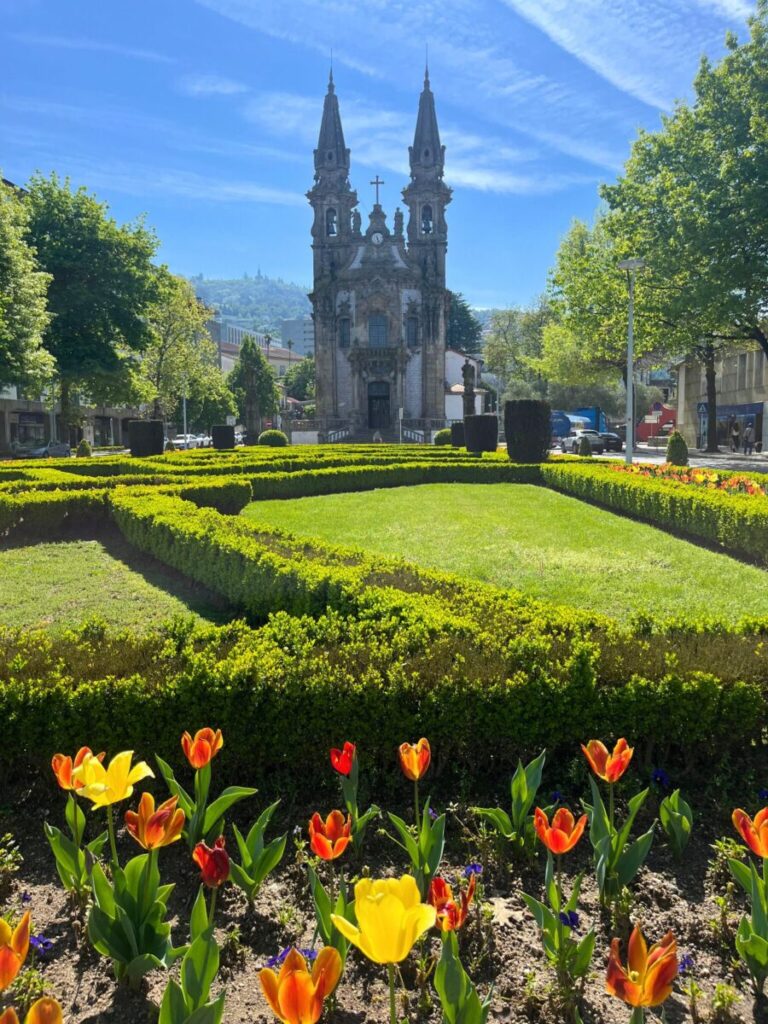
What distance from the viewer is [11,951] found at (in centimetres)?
164

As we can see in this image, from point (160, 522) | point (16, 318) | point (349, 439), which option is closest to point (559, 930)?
point (160, 522)

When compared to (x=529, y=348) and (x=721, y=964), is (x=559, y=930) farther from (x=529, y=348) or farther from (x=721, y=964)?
(x=529, y=348)

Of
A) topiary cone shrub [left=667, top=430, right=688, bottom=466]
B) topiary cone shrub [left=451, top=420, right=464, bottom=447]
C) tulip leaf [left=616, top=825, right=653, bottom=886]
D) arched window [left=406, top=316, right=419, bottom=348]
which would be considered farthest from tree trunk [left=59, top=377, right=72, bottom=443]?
tulip leaf [left=616, top=825, right=653, bottom=886]

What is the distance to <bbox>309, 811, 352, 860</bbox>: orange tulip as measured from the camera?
7.49 ft

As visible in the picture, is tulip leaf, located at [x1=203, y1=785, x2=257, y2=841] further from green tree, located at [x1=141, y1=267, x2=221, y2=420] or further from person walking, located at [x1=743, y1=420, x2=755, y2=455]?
green tree, located at [x1=141, y1=267, x2=221, y2=420]

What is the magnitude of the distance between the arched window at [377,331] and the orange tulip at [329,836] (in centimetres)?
5013

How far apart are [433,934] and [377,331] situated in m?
50.3

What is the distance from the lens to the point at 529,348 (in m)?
71.9

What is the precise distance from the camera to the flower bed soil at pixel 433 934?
247 centimetres

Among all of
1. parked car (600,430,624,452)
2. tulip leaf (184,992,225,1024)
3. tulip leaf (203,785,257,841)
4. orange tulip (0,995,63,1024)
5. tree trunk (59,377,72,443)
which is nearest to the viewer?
orange tulip (0,995,63,1024)

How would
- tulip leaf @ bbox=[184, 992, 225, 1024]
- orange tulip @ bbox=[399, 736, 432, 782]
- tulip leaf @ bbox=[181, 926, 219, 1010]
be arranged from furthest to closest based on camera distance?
orange tulip @ bbox=[399, 736, 432, 782] < tulip leaf @ bbox=[181, 926, 219, 1010] < tulip leaf @ bbox=[184, 992, 225, 1024]

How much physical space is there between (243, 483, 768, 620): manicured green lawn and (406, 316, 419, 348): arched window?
35.4 metres

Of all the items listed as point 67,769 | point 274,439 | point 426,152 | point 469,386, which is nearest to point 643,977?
point 67,769

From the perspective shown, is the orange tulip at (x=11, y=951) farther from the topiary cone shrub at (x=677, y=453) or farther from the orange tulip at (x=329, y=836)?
the topiary cone shrub at (x=677, y=453)
